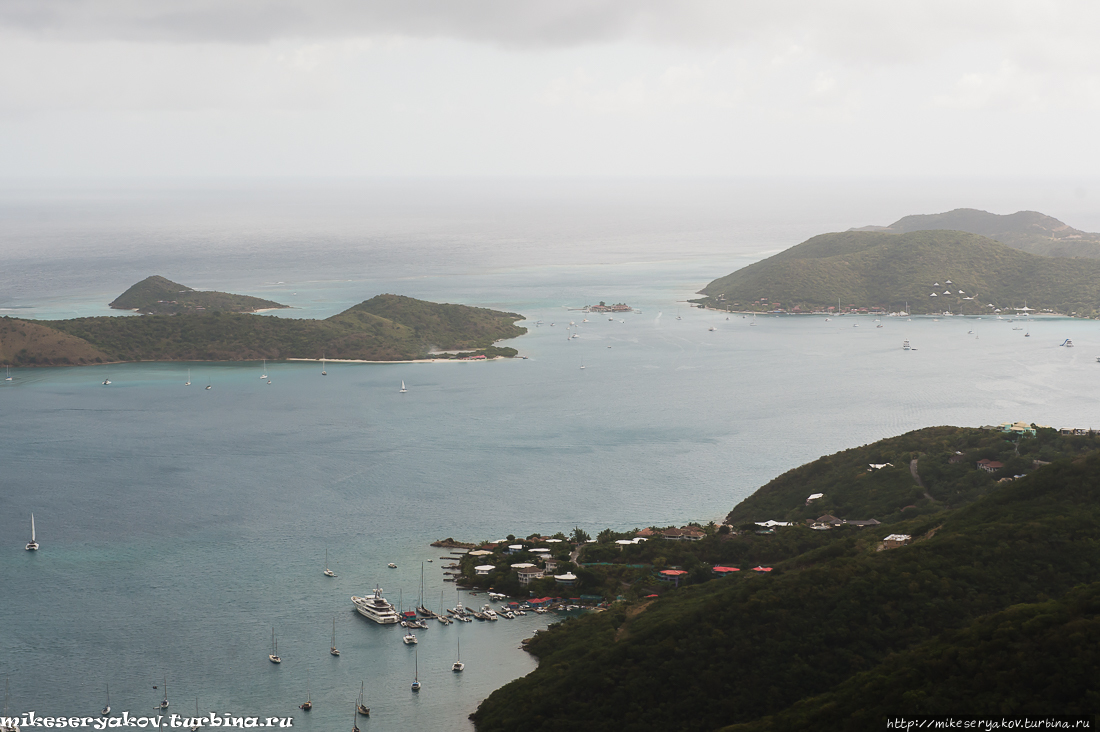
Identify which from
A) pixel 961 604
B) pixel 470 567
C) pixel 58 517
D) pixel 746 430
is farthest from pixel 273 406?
pixel 961 604

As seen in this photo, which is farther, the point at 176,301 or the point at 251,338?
the point at 176,301

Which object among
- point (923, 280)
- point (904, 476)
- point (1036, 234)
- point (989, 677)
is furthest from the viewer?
point (1036, 234)

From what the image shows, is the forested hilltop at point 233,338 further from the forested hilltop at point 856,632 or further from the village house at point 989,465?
the forested hilltop at point 856,632

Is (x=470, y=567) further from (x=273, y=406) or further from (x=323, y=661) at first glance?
(x=273, y=406)

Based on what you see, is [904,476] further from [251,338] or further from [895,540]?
[251,338]

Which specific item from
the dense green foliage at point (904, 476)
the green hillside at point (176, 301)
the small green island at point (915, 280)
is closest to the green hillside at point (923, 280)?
the small green island at point (915, 280)

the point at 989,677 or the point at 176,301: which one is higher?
the point at 176,301

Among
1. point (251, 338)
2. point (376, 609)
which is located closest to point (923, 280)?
point (251, 338)

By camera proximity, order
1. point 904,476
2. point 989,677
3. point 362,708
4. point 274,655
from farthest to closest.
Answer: point 904,476 < point 274,655 < point 362,708 < point 989,677
